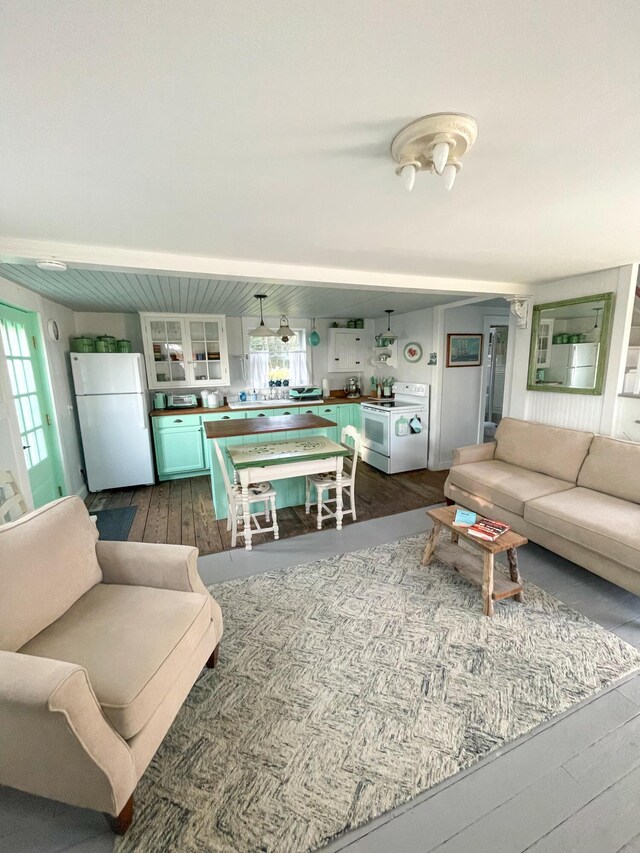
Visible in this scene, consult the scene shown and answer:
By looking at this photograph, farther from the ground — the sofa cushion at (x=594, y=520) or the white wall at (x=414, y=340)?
the white wall at (x=414, y=340)

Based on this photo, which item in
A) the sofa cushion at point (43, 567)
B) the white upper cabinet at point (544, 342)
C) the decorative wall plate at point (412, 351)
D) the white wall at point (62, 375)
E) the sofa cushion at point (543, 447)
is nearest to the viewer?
the sofa cushion at point (43, 567)

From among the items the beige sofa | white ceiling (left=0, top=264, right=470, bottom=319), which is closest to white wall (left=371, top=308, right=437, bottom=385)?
white ceiling (left=0, top=264, right=470, bottom=319)

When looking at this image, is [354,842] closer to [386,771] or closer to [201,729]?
[386,771]

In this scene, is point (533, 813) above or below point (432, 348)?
below

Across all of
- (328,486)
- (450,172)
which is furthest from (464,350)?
(450,172)

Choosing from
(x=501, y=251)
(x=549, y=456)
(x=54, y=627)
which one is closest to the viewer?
(x=54, y=627)

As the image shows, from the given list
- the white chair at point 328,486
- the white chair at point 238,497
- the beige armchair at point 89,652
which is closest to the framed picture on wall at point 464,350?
the white chair at point 328,486

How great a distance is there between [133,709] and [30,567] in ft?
2.34

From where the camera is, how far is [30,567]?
138cm

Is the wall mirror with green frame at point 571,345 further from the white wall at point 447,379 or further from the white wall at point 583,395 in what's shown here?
the white wall at point 447,379

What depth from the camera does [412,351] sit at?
16.1 feet

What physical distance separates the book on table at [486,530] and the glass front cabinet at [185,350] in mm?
3805

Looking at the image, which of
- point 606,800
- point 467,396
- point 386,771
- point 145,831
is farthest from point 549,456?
point 145,831

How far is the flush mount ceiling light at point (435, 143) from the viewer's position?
1001 mm
